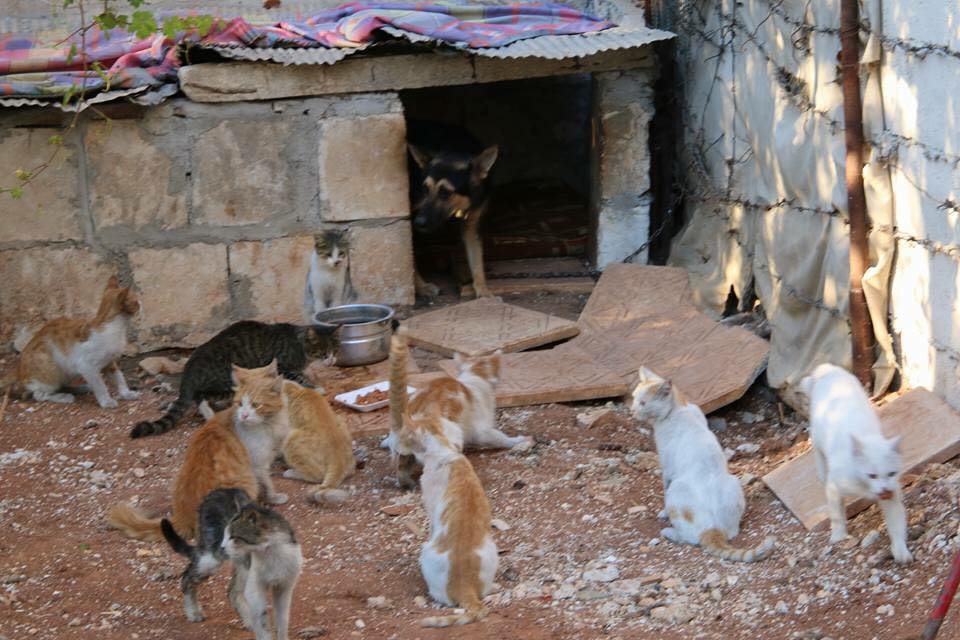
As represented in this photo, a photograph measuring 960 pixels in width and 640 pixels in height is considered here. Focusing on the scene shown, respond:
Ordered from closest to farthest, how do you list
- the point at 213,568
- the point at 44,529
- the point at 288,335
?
the point at 213,568 → the point at 44,529 → the point at 288,335

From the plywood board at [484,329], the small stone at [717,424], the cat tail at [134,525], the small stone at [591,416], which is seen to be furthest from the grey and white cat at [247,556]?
the plywood board at [484,329]

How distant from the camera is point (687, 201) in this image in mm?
9508

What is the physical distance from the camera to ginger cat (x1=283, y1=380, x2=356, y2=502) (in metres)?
6.16

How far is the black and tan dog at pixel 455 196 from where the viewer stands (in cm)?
907

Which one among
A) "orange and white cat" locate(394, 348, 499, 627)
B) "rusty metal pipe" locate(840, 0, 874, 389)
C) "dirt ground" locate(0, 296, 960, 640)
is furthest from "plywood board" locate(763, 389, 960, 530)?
"orange and white cat" locate(394, 348, 499, 627)

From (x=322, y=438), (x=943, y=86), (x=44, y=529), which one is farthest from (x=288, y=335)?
(x=943, y=86)

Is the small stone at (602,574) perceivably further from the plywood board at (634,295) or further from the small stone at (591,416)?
the plywood board at (634,295)

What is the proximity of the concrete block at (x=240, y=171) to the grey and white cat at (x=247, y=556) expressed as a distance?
13.8ft

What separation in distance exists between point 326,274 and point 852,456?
4449 millimetres

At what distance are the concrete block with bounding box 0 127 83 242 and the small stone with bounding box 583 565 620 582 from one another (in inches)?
194

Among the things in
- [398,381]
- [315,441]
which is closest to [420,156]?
[398,381]

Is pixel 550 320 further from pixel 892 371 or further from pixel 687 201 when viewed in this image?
pixel 892 371

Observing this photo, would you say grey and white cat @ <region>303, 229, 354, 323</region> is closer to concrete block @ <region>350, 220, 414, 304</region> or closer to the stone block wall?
concrete block @ <region>350, 220, 414, 304</region>

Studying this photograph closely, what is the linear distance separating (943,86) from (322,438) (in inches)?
135
